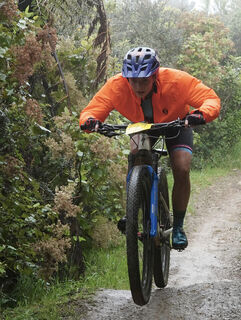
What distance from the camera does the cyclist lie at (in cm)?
417

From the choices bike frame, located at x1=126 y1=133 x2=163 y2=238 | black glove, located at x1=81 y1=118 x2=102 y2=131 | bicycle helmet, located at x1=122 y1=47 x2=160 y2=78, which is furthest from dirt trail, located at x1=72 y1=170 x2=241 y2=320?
bicycle helmet, located at x1=122 y1=47 x2=160 y2=78

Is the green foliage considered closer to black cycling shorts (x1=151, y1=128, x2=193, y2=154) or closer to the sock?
the sock

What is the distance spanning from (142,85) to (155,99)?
0.94ft

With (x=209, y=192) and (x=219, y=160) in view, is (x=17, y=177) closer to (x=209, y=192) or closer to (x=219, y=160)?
(x=209, y=192)

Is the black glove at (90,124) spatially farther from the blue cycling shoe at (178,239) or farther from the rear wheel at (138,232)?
the blue cycling shoe at (178,239)

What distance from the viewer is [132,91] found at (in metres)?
4.43

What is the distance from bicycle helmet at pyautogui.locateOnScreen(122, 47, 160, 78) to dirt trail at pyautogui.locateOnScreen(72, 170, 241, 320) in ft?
7.39

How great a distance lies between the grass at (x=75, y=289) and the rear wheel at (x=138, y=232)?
Answer: 2.50 feet

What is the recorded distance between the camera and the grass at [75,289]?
4.57 m

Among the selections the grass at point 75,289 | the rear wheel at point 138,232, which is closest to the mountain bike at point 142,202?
the rear wheel at point 138,232

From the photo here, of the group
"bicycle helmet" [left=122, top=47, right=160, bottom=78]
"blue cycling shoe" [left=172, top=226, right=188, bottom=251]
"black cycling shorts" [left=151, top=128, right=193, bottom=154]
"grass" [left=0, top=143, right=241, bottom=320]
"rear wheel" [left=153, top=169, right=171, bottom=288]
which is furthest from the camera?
"rear wheel" [left=153, top=169, right=171, bottom=288]

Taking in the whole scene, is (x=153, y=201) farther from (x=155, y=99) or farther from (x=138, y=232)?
(x=155, y=99)

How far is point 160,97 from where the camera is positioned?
178 inches

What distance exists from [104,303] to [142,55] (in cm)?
A: 251
